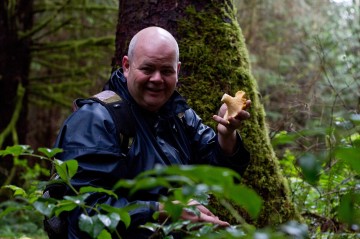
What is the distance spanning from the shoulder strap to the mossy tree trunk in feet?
4.95

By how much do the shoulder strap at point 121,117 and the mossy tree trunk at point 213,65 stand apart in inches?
59.4

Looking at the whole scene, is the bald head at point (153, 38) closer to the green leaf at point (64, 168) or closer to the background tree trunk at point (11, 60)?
the green leaf at point (64, 168)

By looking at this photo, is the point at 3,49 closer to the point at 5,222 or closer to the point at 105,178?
the point at 5,222

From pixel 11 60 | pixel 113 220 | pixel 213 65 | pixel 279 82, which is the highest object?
pixel 213 65

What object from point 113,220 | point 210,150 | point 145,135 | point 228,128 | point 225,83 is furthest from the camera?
point 225,83

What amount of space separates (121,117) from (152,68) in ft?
1.17

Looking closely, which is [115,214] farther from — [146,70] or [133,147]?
[146,70]

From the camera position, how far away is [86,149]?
2.84m

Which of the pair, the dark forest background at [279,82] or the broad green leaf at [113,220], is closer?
the broad green leaf at [113,220]

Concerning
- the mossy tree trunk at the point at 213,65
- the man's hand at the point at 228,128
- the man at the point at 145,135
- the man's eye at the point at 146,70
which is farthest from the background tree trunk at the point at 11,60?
the man's eye at the point at 146,70

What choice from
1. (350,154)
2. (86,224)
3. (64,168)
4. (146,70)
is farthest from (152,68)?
(350,154)

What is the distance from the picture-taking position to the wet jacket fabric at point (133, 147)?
2.79 m

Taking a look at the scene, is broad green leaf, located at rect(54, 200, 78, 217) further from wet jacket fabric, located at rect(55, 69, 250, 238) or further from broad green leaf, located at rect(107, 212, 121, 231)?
wet jacket fabric, located at rect(55, 69, 250, 238)

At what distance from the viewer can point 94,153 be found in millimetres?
→ 2828
